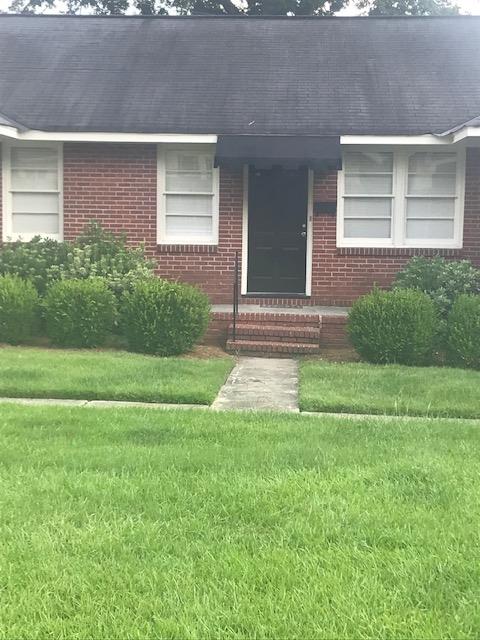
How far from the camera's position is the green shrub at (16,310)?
9.02m

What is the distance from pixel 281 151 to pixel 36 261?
4.12 meters

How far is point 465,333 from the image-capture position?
826 centimetres

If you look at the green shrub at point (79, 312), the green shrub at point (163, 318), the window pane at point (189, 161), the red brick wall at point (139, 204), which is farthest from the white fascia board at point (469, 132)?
the green shrub at point (79, 312)

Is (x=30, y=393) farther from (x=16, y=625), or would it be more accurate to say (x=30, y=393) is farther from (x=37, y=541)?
(x=16, y=625)

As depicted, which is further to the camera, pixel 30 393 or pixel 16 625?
pixel 30 393

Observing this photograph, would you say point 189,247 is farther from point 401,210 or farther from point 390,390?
point 390,390

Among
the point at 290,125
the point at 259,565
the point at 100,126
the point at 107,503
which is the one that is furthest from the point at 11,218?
the point at 259,565

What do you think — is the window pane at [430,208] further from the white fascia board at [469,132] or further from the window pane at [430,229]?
the white fascia board at [469,132]

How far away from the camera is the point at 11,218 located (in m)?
11.8

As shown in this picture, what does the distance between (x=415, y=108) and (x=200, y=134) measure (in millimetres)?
3688

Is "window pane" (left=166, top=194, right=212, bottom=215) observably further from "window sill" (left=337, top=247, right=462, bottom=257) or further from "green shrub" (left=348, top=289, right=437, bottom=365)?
"green shrub" (left=348, top=289, right=437, bottom=365)

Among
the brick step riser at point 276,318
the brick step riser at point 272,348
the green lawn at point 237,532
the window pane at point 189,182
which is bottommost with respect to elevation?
the green lawn at point 237,532

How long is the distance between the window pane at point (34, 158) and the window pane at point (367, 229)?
203 inches

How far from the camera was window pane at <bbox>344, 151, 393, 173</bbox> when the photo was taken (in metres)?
11.4
